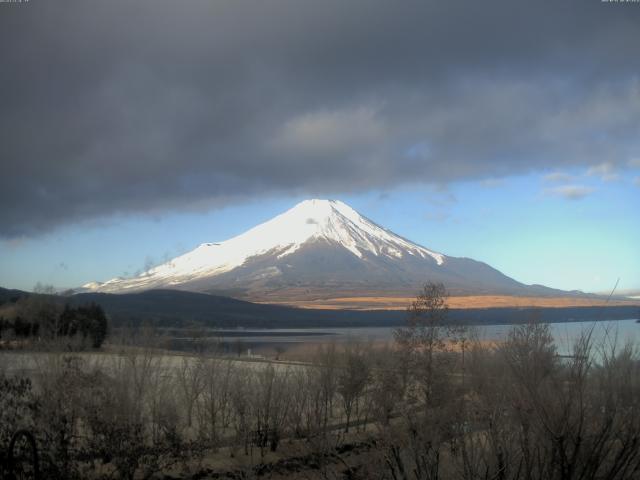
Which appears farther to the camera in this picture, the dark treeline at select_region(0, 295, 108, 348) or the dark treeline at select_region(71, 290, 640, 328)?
the dark treeline at select_region(71, 290, 640, 328)

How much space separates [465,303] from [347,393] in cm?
15170

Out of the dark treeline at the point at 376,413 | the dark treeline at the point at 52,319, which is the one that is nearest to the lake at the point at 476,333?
the dark treeline at the point at 376,413

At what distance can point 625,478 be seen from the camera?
9.36 m

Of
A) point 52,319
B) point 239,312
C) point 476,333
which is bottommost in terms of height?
point 239,312

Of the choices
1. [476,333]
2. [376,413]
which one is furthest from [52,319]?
[476,333]

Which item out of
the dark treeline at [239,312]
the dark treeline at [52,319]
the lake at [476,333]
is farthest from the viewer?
the dark treeline at [239,312]

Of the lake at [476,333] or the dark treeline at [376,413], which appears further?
the lake at [476,333]

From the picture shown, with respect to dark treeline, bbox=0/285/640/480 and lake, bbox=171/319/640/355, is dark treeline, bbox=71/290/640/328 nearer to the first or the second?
lake, bbox=171/319/640/355

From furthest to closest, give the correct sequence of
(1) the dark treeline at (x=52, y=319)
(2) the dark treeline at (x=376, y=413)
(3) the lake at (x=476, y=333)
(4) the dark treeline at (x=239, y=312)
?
(4) the dark treeline at (x=239, y=312) < (1) the dark treeline at (x=52, y=319) < (3) the lake at (x=476, y=333) < (2) the dark treeline at (x=376, y=413)

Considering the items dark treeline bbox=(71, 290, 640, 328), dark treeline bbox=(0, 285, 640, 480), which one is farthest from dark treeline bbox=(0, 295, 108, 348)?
dark treeline bbox=(71, 290, 640, 328)

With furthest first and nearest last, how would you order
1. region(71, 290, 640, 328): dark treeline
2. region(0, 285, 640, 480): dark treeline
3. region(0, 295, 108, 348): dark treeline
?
region(71, 290, 640, 328): dark treeline → region(0, 295, 108, 348): dark treeline → region(0, 285, 640, 480): dark treeline

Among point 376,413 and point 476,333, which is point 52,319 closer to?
point 376,413

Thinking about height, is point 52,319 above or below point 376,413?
above

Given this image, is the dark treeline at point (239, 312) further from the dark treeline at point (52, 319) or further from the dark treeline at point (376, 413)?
the dark treeline at point (376, 413)
